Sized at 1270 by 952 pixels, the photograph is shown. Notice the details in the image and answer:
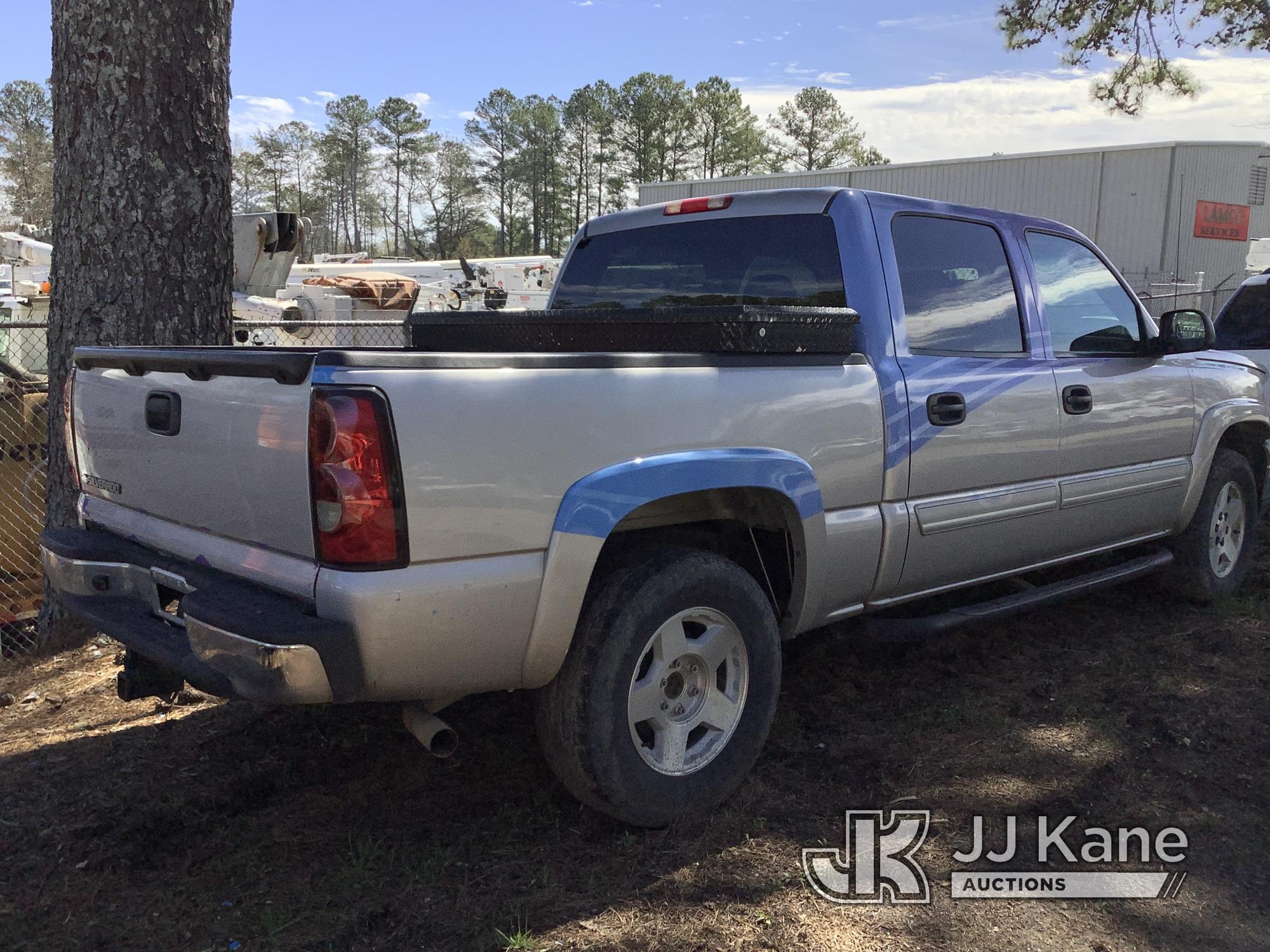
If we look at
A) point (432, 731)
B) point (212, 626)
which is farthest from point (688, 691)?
point (212, 626)

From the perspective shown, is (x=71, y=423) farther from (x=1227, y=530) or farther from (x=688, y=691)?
(x=1227, y=530)

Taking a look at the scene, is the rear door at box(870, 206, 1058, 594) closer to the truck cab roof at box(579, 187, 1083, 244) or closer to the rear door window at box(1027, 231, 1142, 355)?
the truck cab roof at box(579, 187, 1083, 244)

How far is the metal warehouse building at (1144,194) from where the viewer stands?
3055 centimetres

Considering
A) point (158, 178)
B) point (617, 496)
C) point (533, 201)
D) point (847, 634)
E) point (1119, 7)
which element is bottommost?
point (847, 634)

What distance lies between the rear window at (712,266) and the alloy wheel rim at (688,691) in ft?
4.23

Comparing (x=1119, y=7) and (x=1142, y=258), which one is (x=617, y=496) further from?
(x=1142, y=258)

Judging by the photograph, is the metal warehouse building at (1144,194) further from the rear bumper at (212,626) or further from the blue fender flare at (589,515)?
the rear bumper at (212,626)

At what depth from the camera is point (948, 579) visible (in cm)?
397

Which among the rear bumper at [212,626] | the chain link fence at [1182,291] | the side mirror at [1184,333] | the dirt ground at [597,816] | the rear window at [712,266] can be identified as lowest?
the dirt ground at [597,816]

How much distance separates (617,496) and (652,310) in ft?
3.05

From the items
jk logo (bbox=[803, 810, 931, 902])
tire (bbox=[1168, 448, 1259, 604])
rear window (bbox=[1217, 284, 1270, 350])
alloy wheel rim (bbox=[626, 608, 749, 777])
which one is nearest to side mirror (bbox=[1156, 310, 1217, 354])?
tire (bbox=[1168, 448, 1259, 604])

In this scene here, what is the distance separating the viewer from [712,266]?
4133 mm

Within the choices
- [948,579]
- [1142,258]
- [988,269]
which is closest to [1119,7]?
[988,269]

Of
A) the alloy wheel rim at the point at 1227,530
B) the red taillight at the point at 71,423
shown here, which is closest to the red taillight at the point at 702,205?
the red taillight at the point at 71,423
